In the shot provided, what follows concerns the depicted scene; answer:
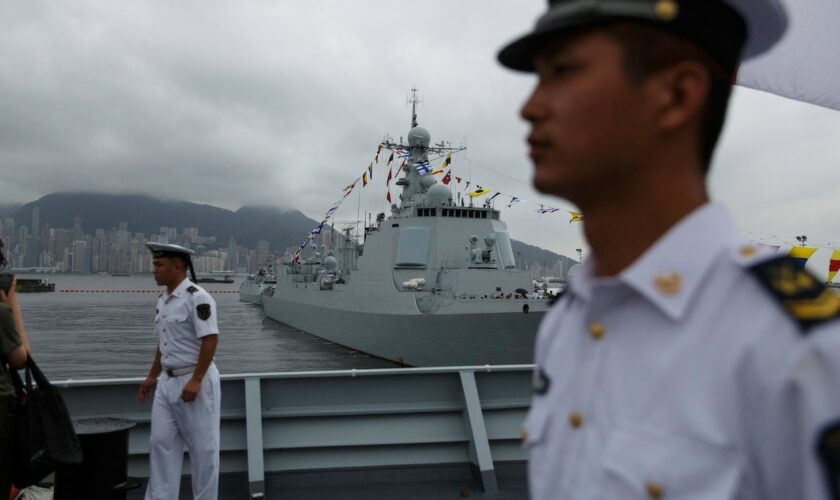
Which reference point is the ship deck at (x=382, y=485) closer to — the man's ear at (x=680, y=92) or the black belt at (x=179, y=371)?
the black belt at (x=179, y=371)

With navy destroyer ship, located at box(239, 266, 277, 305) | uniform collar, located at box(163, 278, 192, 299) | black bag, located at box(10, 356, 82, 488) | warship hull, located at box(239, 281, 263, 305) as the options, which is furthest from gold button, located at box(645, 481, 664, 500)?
navy destroyer ship, located at box(239, 266, 277, 305)

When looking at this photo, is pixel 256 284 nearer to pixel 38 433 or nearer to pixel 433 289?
pixel 433 289

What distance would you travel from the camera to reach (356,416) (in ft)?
13.1

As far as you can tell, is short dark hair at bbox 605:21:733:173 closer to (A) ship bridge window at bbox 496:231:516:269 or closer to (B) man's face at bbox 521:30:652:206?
(B) man's face at bbox 521:30:652:206

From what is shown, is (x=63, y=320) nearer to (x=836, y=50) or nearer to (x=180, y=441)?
(x=180, y=441)

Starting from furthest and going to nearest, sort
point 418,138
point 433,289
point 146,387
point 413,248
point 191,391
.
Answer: point 418,138 < point 413,248 < point 433,289 < point 146,387 < point 191,391

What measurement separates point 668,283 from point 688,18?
0.91 ft

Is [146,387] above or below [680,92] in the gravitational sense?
below

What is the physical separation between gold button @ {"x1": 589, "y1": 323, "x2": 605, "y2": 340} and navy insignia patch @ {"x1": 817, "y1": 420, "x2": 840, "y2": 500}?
0.23 m

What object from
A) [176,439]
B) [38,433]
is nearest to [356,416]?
[176,439]

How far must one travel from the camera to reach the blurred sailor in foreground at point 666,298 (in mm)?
519

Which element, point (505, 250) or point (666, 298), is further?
point (505, 250)

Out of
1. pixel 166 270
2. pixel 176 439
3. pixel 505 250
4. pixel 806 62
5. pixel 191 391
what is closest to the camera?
pixel 806 62

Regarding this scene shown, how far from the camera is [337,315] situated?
62.0ft
